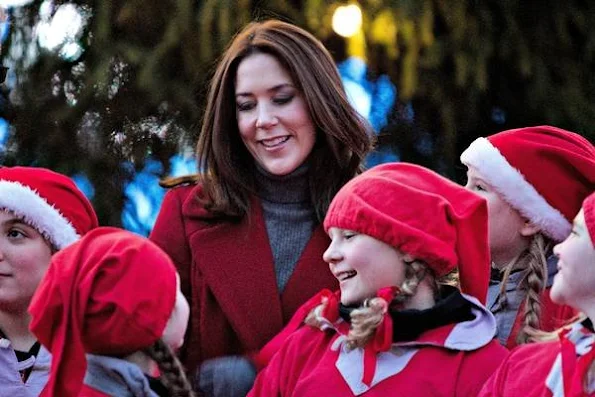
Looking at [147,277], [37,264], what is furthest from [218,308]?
[147,277]

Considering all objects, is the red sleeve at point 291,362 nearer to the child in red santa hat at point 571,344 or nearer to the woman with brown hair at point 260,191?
the woman with brown hair at point 260,191

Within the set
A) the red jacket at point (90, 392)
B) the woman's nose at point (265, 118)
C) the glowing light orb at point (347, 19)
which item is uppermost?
the glowing light orb at point (347, 19)

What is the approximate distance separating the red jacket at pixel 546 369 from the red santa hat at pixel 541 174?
758 millimetres

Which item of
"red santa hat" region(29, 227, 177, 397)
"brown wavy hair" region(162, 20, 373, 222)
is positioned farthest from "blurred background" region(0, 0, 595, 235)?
"red santa hat" region(29, 227, 177, 397)

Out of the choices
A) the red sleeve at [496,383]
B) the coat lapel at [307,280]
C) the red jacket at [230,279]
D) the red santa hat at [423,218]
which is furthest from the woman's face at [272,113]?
the red sleeve at [496,383]

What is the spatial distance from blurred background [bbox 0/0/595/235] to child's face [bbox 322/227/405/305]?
2.02 m

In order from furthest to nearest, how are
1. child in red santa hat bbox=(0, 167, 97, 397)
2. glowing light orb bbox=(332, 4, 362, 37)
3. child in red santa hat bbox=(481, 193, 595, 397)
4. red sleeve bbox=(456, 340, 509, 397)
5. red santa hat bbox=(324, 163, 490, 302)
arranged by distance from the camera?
1. glowing light orb bbox=(332, 4, 362, 37)
2. child in red santa hat bbox=(0, 167, 97, 397)
3. red santa hat bbox=(324, 163, 490, 302)
4. red sleeve bbox=(456, 340, 509, 397)
5. child in red santa hat bbox=(481, 193, 595, 397)

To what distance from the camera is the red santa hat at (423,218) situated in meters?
3.33

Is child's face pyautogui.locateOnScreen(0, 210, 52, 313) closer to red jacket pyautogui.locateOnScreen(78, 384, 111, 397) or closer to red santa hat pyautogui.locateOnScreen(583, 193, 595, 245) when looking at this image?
red jacket pyautogui.locateOnScreen(78, 384, 111, 397)

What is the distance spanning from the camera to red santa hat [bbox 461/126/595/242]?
12.5 ft

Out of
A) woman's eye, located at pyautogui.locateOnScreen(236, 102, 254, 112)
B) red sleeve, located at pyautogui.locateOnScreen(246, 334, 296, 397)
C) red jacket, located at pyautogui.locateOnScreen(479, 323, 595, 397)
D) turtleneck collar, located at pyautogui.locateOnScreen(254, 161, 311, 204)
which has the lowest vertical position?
red sleeve, located at pyautogui.locateOnScreen(246, 334, 296, 397)

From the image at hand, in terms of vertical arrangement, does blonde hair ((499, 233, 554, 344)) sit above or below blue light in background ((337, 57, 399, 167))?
below

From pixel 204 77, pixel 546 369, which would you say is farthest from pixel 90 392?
pixel 204 77

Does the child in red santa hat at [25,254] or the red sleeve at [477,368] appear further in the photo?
the child in red santa hat at [25,254]
